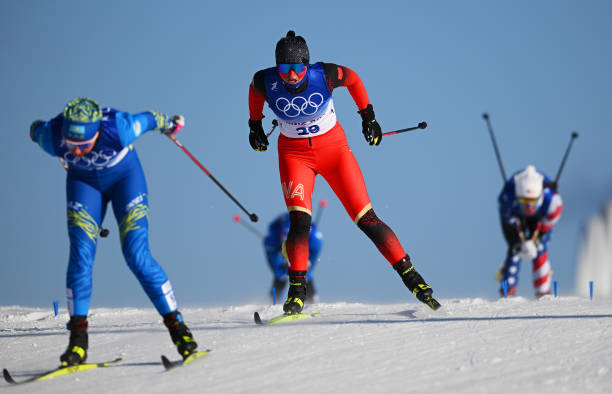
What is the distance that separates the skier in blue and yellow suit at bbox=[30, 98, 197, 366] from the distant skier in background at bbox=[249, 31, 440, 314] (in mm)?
1294

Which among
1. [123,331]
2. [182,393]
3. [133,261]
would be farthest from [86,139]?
[123,331]

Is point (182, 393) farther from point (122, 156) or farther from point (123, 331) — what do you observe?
point (123, 331)

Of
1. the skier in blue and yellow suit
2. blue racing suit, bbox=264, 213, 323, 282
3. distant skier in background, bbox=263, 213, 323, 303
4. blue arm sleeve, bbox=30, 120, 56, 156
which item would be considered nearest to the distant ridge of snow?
distant skier in background, bbox=263, 213, 323, 303

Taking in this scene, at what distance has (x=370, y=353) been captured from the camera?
4.61 meters

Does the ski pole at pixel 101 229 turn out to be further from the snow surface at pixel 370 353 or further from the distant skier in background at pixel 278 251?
the distant skier in background at pixel 278 251

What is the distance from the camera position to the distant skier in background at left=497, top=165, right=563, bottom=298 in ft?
31.2

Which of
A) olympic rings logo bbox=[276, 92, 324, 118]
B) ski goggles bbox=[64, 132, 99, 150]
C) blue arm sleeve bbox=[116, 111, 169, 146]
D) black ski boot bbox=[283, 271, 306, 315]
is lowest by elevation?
black ski boot bbox=[283, 271, 306, 315]

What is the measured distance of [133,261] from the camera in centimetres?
455

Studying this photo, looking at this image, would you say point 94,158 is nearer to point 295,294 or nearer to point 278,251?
point 295,294

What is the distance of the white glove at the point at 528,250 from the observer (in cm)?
966

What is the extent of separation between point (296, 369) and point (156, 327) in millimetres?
2613

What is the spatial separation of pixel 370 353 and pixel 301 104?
2083mm

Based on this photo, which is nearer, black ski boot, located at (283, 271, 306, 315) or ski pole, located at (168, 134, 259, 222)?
ski pole, located at (168, 134, 259, 222)

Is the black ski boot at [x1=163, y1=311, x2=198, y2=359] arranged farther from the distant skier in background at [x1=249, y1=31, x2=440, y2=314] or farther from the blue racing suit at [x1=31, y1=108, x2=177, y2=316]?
the distant skier in background at [x1=249, y1=31, x2=440, y2=314]
